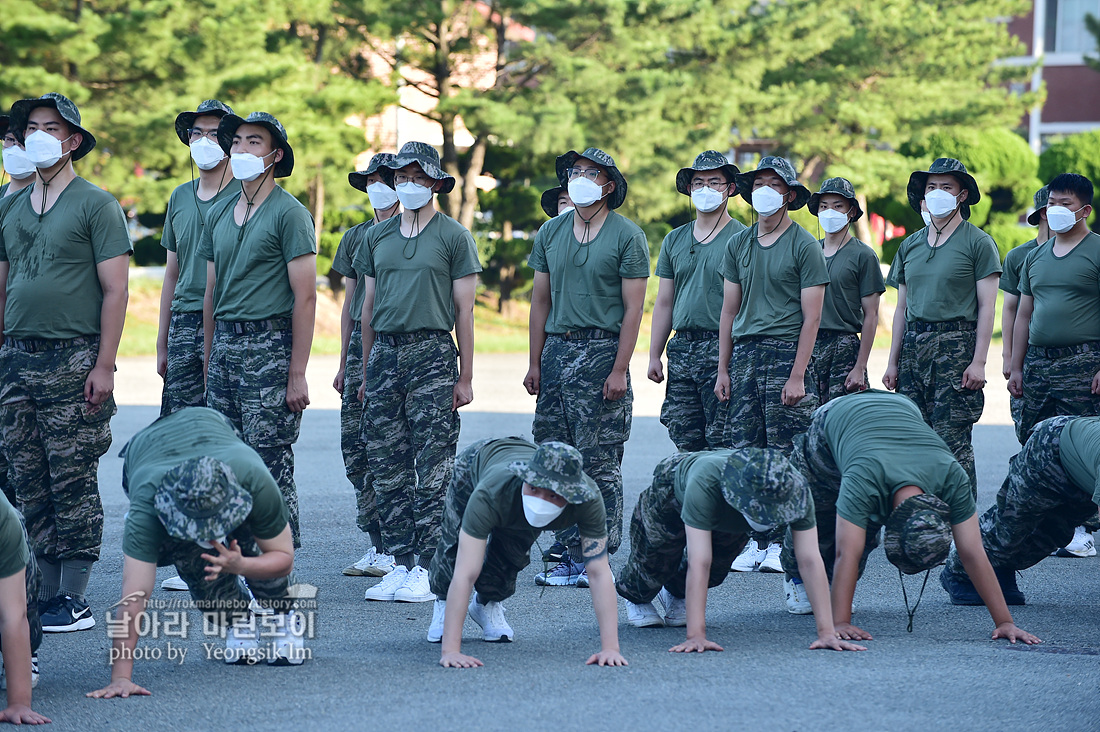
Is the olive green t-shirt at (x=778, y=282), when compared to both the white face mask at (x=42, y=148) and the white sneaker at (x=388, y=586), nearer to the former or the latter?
the white sneaker at (x=388, y=586)

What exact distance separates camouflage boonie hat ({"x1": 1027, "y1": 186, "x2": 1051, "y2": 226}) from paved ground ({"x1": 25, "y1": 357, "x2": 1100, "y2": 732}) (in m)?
2.49

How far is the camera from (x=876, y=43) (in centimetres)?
2862

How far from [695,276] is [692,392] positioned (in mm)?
690

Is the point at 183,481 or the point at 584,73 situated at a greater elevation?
the point at 584,73

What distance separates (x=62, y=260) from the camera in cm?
582

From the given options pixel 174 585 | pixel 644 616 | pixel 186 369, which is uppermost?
pixel 186 369

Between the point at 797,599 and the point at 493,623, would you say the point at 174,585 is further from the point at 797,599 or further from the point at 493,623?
the point at 797,599

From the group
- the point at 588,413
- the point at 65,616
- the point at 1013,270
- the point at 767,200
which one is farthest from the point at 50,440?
the point at 1013,270

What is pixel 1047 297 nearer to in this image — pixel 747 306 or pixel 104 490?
pixel 747 306

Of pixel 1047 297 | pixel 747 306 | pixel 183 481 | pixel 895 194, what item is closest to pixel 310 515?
pixel 747 306

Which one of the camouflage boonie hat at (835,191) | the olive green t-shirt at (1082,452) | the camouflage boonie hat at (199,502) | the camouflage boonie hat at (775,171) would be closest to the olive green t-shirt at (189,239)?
the camouflage boonie hat at (199,502)

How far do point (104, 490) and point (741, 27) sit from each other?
19836mm

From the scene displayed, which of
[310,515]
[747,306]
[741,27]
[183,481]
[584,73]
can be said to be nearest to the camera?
[183,481]

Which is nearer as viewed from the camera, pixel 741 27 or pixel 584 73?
pixel 584 73
